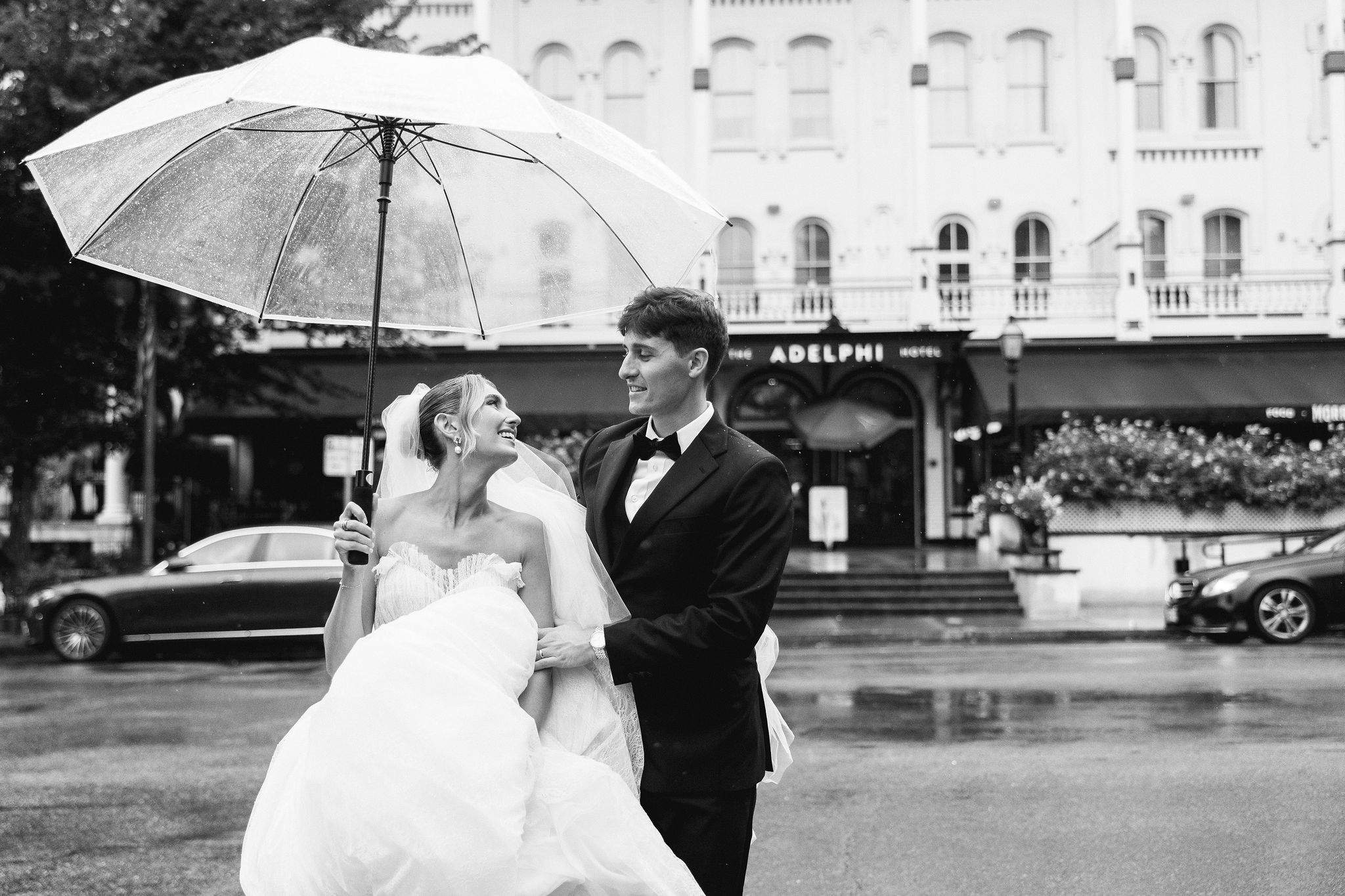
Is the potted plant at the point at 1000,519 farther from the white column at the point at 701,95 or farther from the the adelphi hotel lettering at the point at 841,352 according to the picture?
the white column at the point at 701,95

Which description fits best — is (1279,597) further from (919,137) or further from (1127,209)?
(919,137)

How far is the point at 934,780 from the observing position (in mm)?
7480

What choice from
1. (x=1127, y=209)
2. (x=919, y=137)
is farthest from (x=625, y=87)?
(x=1127, y=209)

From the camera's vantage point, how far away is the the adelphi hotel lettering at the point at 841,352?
25.2 meters

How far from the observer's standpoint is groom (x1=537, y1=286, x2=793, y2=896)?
126 inches

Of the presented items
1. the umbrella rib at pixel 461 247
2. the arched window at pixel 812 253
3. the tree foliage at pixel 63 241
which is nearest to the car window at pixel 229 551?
the tree foliage at pixel 63 241

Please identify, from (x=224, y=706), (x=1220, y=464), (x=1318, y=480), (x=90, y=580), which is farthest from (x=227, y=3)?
(x=1318, y=480)

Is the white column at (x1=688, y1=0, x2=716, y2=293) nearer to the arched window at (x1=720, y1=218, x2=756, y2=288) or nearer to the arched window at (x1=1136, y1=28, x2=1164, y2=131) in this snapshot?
the arched window at (x1=720, y1=218, x2=756, y2=288)

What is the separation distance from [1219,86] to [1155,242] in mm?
3588

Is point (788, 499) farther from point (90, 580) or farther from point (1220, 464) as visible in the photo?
point (1220, 464)

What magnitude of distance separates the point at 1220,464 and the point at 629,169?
18391 millimetres

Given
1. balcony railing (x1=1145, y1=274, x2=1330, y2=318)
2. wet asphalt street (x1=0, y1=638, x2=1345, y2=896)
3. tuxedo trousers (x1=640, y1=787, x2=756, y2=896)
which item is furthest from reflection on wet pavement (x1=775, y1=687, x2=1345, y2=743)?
balcony railing (x1=1145, y1=274, x2=1330, y2=318)

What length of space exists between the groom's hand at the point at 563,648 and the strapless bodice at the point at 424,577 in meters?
0.15

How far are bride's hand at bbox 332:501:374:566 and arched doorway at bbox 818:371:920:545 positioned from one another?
24580 millimetres
